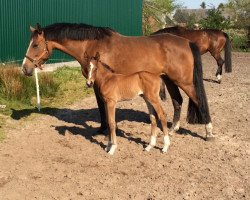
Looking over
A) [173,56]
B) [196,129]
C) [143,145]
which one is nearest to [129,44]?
[173,56]

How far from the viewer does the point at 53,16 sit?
14.1 m

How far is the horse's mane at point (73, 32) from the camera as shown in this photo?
640 centimetres

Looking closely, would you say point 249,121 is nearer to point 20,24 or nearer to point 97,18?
point 20,24

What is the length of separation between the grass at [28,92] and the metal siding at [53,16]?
252 cm

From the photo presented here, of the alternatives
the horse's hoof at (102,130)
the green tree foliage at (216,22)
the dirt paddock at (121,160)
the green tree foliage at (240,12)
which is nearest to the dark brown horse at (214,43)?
the dirt paddock at (121,160)

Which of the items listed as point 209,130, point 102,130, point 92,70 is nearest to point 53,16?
point 102,130

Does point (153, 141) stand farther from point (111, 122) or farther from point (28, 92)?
point (28, 92)

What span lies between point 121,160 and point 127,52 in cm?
185

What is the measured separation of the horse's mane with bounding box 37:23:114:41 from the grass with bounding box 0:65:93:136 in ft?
8.38

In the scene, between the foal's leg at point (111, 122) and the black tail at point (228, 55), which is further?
the black tail at point (228, 55)

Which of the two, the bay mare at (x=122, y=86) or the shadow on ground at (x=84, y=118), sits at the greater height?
the bay mare at (x=122, y=86)

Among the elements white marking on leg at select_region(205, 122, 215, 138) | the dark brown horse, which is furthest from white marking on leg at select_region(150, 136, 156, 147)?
the dark brown horse

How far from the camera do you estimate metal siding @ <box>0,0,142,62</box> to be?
12.3 m

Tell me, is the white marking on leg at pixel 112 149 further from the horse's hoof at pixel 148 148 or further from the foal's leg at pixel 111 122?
the horse's hoof at pixel 148 148
